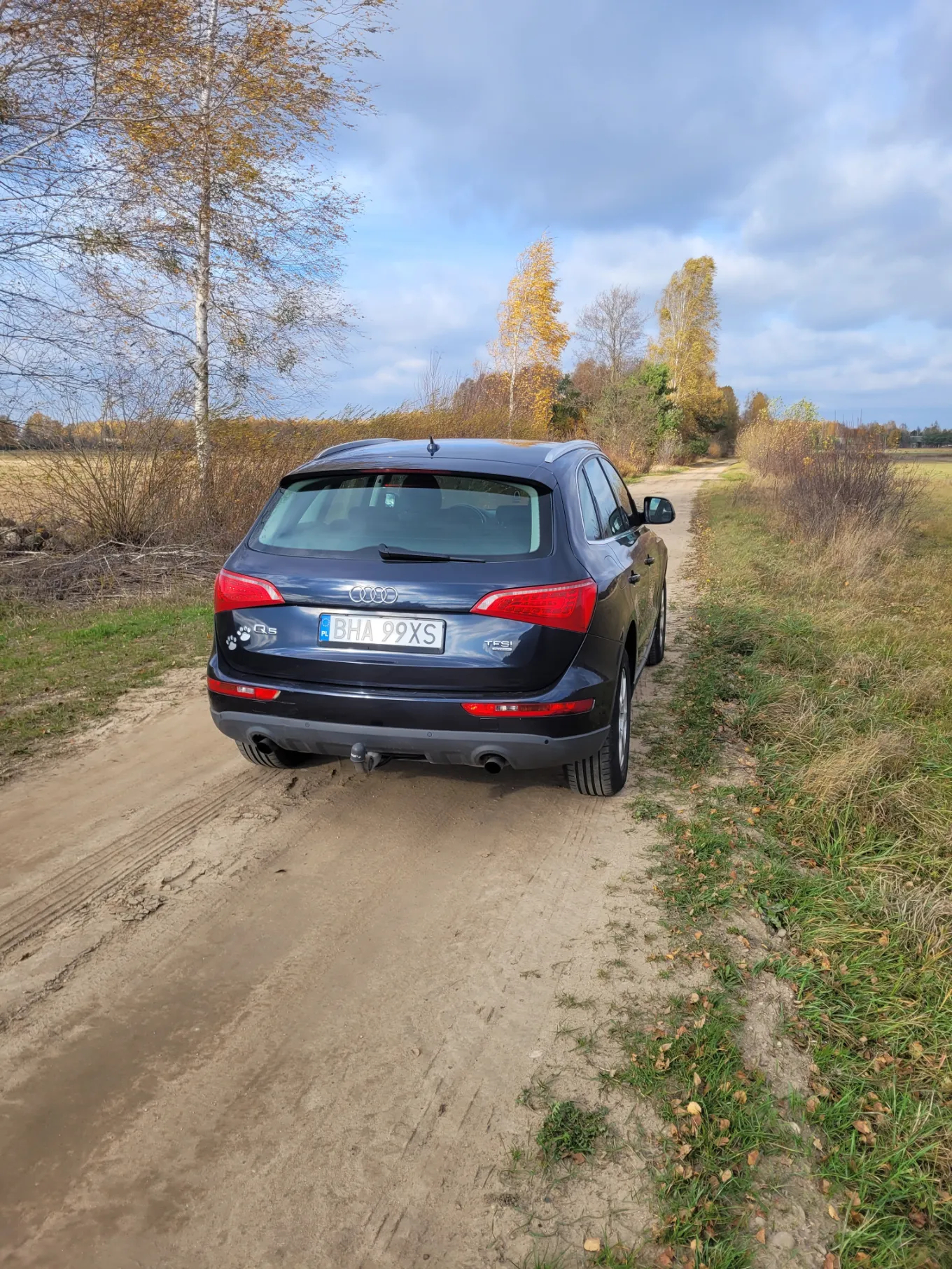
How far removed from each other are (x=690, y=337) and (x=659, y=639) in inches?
2201

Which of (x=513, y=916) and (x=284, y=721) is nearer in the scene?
(x=513, y=916)

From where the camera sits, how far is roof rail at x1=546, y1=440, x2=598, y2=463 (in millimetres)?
3956

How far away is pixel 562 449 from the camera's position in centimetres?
427

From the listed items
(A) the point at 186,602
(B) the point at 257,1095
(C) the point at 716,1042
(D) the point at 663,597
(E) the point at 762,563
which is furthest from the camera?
(E) the point at 762,563

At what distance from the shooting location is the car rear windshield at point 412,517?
11.3ft

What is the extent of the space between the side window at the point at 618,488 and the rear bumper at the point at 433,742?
7.30ft

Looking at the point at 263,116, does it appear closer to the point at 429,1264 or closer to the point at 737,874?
the point at 737,874

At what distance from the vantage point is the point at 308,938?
2.99 m

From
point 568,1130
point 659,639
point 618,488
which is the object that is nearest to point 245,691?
point 568,1130

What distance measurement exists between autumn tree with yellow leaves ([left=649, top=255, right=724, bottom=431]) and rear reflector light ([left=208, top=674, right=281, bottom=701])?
56350 millimetres

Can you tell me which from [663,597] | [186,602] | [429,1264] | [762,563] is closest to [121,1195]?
[429,1264]

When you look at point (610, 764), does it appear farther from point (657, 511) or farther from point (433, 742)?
point (657, 511)

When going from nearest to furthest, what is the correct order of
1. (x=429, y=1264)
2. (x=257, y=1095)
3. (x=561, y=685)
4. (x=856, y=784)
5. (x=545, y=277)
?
(x=429, y=1264)
(x=257, y=1095)
(x=561, y=685)
(x=856, y=784)
(x=545, y=277)

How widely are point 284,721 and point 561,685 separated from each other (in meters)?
1.20
